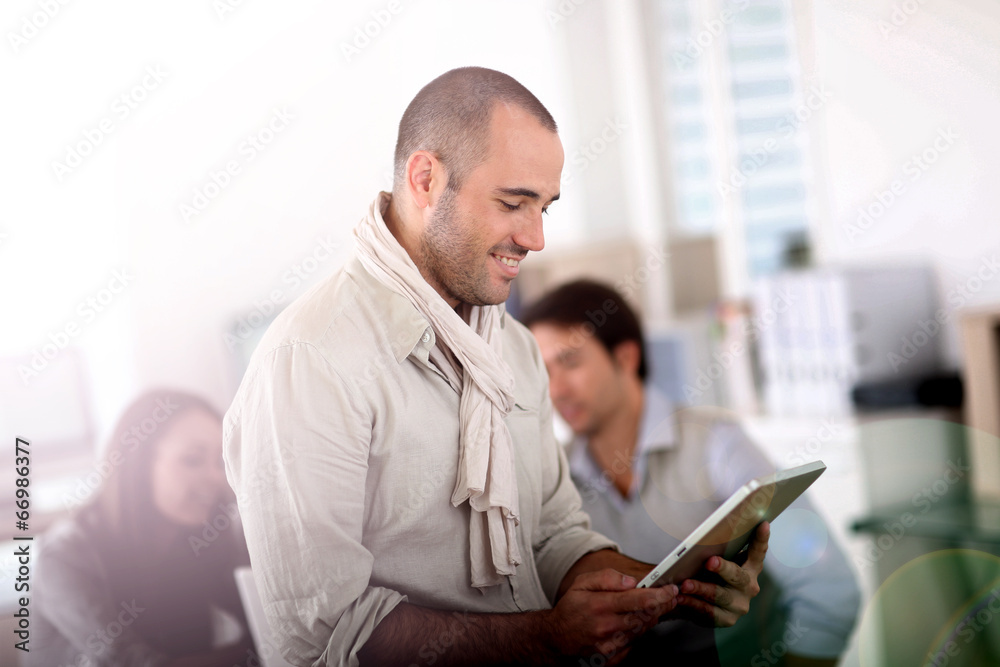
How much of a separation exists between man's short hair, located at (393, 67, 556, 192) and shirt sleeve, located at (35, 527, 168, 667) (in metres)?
0.61

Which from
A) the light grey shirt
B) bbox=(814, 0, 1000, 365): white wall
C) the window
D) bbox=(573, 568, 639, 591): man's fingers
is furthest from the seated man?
the window

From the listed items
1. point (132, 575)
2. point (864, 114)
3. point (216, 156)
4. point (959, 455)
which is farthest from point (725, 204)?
point (132, 575)

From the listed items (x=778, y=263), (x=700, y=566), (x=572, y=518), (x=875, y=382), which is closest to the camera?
(x=700, y=566)

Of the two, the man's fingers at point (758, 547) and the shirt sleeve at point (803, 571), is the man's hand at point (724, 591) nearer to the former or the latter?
the man's fingers at point (758, 547)

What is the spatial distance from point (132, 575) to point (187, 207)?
0.49 m

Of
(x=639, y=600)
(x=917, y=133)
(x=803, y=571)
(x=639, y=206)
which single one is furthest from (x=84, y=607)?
(x=639, y=206)

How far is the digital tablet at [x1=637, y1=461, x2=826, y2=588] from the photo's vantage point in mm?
794

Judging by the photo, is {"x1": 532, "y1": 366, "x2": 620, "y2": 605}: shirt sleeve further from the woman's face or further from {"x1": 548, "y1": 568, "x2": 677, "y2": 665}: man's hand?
the woman's face

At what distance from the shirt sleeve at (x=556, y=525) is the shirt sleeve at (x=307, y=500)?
0.23 metres

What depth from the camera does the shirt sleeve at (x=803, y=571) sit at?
1.39 meters

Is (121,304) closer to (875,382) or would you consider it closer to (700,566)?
(700,566)

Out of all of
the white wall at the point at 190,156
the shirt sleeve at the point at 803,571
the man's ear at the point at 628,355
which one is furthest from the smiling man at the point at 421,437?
the man's ear at the point at 628,355

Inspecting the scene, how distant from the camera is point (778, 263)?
2.89 meters

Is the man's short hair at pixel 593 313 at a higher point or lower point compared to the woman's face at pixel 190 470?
higher
